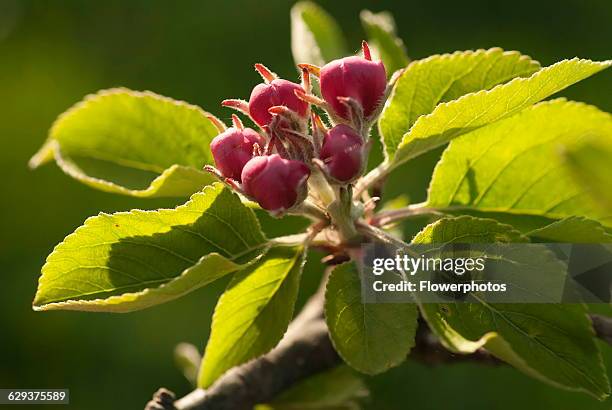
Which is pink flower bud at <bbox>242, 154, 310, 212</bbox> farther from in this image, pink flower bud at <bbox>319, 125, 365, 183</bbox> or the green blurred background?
the green blurred background

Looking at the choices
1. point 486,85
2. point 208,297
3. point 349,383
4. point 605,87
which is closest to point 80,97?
point 208,297

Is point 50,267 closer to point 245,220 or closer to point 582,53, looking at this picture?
point 245,220

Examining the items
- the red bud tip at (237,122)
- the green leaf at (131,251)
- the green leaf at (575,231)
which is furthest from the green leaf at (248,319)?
the green leaf at (575,231)

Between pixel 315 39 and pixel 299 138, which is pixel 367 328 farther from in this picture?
pixel 315 39

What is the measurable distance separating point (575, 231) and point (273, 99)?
0.33 m

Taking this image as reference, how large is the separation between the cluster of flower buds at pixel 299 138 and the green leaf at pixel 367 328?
12cm

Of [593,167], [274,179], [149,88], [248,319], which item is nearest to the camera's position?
[593,167]

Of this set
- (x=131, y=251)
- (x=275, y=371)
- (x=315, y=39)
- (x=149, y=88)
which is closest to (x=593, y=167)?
(x=131, y=251)

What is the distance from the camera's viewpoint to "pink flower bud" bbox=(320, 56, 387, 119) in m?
0.82

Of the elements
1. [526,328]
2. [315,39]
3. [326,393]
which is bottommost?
[326,393]

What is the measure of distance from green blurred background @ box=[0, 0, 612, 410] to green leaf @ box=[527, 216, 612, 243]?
1.03m

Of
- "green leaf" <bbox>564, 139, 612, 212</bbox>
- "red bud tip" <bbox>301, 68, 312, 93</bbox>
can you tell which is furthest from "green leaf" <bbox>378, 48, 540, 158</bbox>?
"green leaf" <bbox>564, 139, 612, 212</bbox>

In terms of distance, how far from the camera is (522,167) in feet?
3.27

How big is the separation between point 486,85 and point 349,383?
46 centimetres
